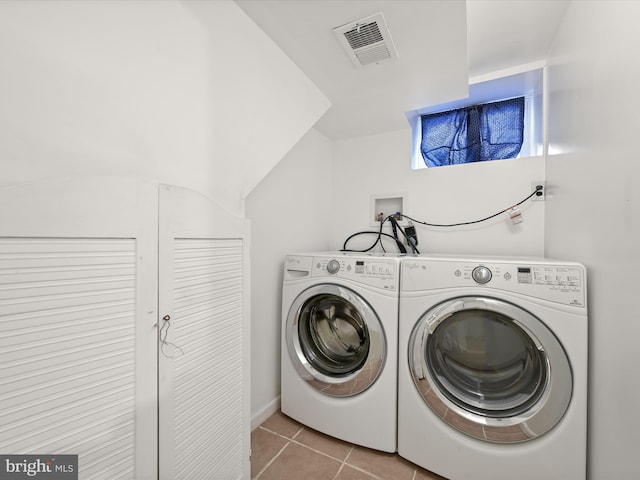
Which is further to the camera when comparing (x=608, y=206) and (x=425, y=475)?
(x=425, y=475)

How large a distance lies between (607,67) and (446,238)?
3.92 feet

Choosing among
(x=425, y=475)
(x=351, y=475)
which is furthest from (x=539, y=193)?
(x=351, y=475)

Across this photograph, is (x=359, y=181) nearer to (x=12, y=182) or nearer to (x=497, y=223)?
(x=497, y=223)

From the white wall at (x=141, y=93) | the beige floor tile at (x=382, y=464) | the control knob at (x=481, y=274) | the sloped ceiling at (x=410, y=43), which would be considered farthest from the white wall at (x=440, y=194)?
the beige floor tile at (x=382, y=464)

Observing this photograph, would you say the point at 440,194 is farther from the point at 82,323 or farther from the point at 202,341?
the point at 82,323

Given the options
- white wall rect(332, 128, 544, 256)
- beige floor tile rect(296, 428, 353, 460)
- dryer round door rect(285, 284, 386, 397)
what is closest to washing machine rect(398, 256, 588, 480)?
dryer round door rect(285, 284, 386, 397)

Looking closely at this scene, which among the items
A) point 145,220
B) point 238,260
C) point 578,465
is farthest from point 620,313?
point 145,220

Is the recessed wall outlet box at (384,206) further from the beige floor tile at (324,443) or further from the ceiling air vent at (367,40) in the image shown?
the beige floor tile at (324,443)

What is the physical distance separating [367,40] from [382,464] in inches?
76.8

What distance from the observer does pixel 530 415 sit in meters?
0.99

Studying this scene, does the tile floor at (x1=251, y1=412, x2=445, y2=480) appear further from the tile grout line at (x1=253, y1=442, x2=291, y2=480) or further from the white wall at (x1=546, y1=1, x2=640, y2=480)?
the white wall at (x1=546, y1=1, x2=640, y2=480)

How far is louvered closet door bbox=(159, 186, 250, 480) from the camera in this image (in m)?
0.73

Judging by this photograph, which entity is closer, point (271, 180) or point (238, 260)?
point (238, 260)

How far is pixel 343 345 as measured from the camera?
4.83ft
